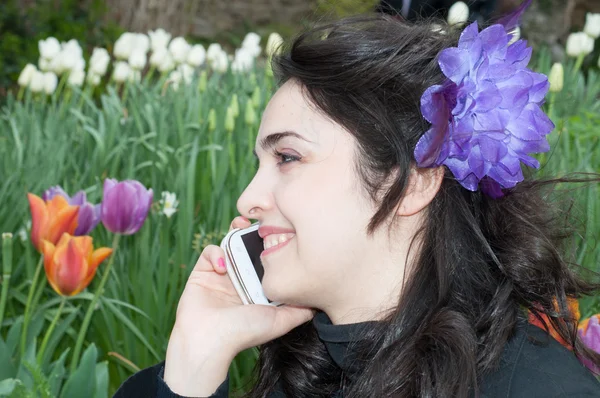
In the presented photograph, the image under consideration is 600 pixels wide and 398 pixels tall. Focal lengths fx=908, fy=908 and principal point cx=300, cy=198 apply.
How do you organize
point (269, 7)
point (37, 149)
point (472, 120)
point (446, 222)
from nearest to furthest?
point (472, 120), point (446, 222), point (37, 149), point (269, 7)

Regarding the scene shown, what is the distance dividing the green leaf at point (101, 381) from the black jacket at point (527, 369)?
0.25m

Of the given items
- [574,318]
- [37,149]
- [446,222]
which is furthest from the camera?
[37,149]

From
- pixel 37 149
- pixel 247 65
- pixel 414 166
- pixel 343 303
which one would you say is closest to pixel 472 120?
pixel 414 166

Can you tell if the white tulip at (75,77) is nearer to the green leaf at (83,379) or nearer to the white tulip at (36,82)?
the white tulip at (36,82)

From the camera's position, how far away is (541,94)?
4.73ft

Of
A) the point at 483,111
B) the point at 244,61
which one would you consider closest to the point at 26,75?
the point at 244,61

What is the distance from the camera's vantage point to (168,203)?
8.00ft

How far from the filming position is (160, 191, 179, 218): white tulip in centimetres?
240

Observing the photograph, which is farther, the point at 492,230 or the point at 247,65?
the point at 247,65

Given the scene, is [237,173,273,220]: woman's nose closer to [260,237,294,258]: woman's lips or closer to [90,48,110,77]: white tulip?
[260,237,294,258]: woman's lips

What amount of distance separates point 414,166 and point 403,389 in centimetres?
35

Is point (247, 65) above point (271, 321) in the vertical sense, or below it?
above

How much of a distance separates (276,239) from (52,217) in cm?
72

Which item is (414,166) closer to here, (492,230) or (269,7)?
(492,230)
